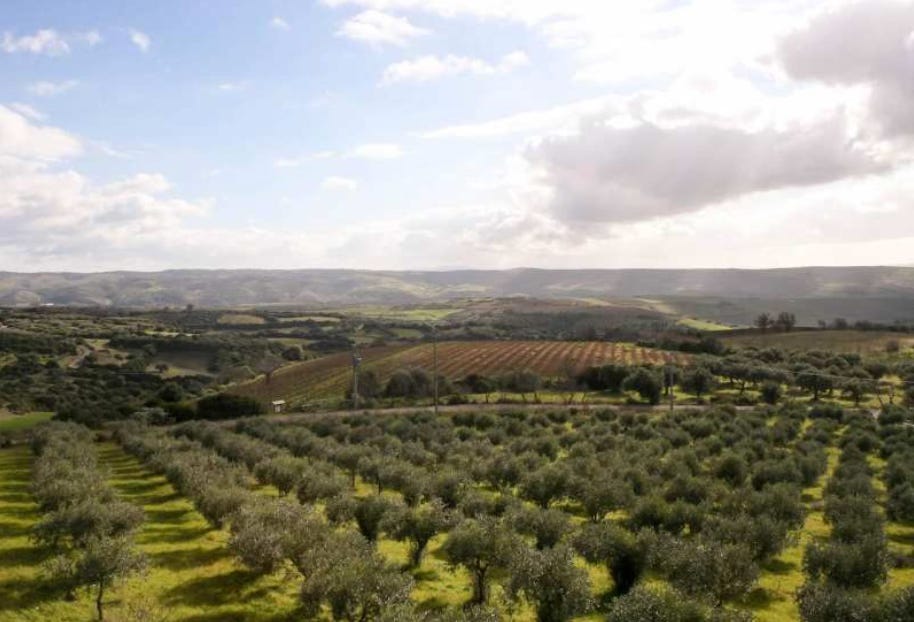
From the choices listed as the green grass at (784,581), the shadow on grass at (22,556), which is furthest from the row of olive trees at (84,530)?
the green grass at (784,581)

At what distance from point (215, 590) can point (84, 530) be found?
8142 millimetres

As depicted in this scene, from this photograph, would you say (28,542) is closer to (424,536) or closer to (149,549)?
(149,549)

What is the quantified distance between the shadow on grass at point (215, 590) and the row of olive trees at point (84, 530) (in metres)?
3.29

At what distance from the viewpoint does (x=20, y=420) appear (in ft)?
325

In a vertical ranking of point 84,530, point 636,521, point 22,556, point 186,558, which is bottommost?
point 186,558

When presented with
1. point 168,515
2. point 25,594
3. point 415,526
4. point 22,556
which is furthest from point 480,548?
point 168,515

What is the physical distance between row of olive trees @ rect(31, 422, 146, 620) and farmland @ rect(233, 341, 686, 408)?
75.0 meters

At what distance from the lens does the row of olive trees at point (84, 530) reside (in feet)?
100

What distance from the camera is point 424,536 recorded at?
1501 inches

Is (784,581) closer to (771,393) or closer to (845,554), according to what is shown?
(845,554)

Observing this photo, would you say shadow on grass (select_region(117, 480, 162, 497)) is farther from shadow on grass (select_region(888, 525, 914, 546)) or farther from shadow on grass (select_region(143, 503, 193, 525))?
shadow on grass (select_region(888, 525, 914, 546))

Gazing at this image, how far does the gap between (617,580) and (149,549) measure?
93.1ft

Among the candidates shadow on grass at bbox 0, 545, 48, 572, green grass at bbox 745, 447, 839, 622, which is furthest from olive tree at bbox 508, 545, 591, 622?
shadow on grass at bbox 0, 545, 48, 572

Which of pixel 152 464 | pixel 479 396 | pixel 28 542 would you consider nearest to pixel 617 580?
pixel 28 542
